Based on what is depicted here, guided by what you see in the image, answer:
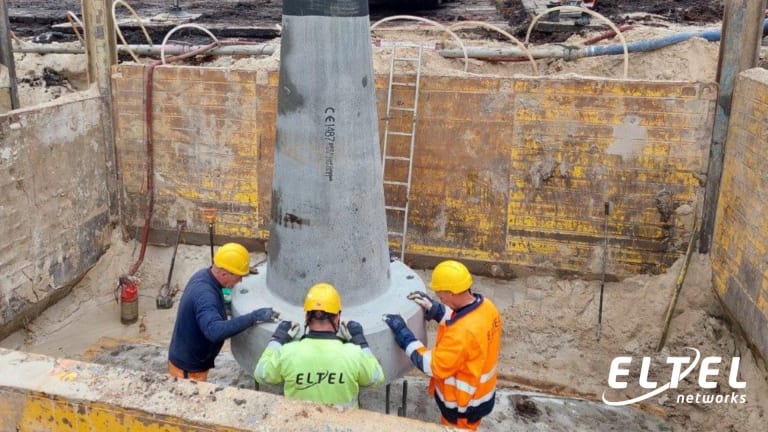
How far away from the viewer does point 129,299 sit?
26.6ft

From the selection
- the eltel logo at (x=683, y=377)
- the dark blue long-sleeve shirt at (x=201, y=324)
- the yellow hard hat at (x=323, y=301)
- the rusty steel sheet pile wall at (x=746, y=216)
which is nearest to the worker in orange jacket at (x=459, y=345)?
the yellow hard hat at (x=323, y=301)

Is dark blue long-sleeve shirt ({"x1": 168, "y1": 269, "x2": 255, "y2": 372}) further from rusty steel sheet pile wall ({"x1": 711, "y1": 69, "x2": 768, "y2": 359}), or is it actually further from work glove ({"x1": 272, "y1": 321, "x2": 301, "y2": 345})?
rusty steel sheet pile wall ({"x1": 711, "y1": 69, "x2": 768, "y2": 359})

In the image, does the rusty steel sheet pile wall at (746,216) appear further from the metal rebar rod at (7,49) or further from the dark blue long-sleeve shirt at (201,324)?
the metal rebar rod at (7,49)

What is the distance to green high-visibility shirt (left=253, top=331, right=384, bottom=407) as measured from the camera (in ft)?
12.2

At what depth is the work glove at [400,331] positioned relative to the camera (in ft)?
13.9

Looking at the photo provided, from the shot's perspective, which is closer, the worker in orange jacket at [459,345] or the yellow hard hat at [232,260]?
the worker in orange jacket at [459,345]

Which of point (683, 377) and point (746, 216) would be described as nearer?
point (746, 216)

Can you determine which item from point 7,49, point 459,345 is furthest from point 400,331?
point 7,49

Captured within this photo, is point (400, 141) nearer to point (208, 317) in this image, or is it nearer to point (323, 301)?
point (208, 317)

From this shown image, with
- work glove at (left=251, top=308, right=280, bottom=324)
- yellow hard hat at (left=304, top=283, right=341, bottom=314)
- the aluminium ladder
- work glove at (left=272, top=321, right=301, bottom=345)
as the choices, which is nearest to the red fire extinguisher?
the aluminium ladder

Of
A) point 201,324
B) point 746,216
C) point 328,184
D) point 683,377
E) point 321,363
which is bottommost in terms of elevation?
point 683,377

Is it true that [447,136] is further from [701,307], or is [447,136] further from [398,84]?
[701,307]

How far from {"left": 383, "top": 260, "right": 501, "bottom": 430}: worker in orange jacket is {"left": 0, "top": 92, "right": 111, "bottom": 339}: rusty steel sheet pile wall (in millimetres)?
5088

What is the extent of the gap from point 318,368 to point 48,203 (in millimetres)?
5510
